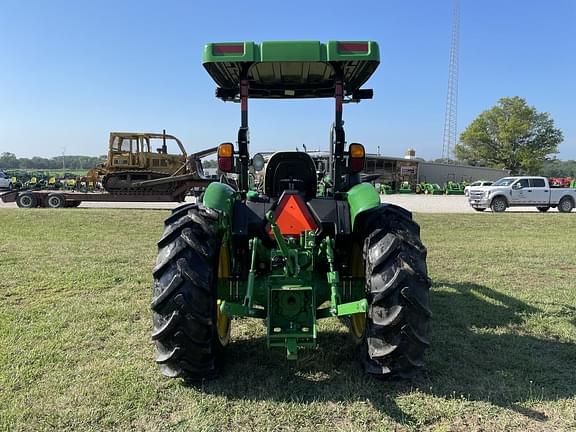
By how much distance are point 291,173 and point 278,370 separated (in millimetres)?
1760

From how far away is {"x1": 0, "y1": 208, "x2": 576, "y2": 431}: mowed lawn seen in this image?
3164 mm

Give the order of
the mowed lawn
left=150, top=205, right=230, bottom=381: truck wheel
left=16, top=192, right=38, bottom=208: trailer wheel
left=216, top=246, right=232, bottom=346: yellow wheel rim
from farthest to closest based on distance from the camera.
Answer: left=16, top=192, right=38, bottom=208: trailer wheel
left=216, top=246, right=232, bottom=346: yellow wheel rim
left=150, top=205, right=230, bottom=381: truck wheel
the mowed lawn

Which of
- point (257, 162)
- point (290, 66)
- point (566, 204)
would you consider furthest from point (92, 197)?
point (566, 204)

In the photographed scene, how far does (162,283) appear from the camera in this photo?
137 inches

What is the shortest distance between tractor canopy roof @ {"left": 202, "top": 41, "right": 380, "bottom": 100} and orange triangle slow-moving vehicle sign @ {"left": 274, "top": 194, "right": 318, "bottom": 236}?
1.12m

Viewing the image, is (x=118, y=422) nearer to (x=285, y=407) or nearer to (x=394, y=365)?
(x=285, y=407)

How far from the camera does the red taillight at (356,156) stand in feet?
14.3

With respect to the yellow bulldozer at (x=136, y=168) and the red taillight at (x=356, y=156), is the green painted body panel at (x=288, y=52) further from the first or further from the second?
the yellow bulldozer at (x=136, y=168)

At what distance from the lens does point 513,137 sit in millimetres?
62062

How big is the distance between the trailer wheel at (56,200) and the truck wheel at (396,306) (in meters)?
18.4

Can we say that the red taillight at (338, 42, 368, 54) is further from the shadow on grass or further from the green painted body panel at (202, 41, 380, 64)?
the shadow on grass

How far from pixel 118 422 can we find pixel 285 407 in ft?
3.51

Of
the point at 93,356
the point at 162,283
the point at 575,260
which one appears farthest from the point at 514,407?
the point at 575,260

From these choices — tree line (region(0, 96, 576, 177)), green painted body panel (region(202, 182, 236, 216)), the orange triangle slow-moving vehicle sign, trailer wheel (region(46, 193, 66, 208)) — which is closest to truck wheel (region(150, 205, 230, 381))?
green painted body panel (region(202, 182, 236, 216))
